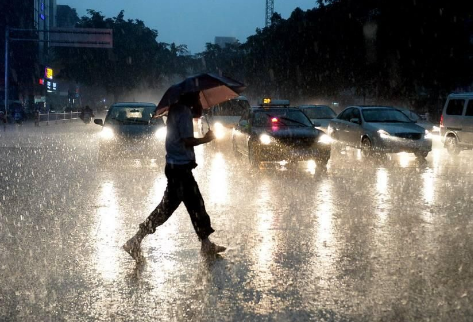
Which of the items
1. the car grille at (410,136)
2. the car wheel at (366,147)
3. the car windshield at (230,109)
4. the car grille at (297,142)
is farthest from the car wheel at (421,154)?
the car windshield at (230,109)

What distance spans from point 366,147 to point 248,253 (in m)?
13.2

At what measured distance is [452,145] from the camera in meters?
21.5

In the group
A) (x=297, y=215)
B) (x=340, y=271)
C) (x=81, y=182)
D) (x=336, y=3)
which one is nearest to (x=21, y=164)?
(x=81, y=182)

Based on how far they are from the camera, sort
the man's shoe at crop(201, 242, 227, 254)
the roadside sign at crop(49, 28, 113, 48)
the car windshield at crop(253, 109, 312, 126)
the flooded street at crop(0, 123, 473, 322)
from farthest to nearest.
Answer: the roadside sign at crop(49, 28, 113, 48) → the car windshield at crop(253, 109, 312, 126) → the man's shoe at crop(201, 242, 227, 254) → the flooded street at crop(0, 123, 473, 322)

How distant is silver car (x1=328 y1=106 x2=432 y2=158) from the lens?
1880 centimetres

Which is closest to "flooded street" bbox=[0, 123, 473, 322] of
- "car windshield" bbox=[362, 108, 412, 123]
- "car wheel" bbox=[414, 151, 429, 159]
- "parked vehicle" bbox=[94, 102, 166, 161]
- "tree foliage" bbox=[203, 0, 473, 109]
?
"parked vehicle" bbox=[94, 102, 166, 161]

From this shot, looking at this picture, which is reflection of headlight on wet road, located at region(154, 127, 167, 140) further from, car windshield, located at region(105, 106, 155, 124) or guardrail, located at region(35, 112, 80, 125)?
guardrail, located at region(35, 112, 80, 125)

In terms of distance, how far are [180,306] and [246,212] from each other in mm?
4703

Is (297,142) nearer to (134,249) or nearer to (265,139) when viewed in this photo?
(265,139)

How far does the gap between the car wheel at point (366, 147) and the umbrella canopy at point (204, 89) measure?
1225cm

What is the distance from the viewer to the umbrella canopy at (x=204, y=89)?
6.72 metres

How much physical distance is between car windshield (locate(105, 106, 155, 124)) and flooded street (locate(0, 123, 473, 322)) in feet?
15.9

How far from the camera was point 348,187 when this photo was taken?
1302 centimetres

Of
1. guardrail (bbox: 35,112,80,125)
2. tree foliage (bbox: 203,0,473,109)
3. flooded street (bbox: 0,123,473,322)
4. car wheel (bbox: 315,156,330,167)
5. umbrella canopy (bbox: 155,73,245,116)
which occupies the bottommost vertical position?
flooded street (bbox: 0,123,473,322)
